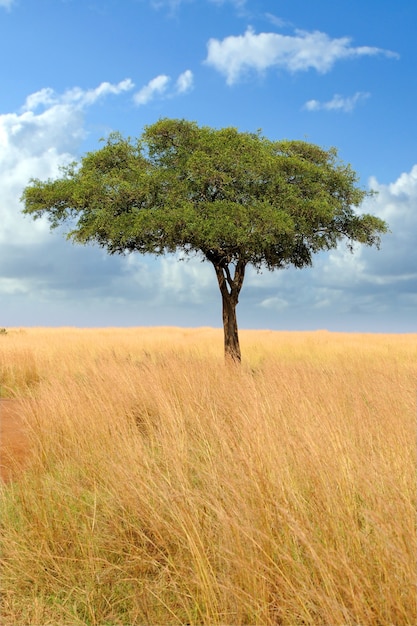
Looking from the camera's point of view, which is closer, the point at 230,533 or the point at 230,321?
the point at 230,533

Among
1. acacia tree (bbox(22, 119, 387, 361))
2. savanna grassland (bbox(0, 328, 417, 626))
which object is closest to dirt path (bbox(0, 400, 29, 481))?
savanna grassland (bbox(0, 328, 417, 626))

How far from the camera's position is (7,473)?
7.41 meters

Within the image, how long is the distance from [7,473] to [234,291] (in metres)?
15.1

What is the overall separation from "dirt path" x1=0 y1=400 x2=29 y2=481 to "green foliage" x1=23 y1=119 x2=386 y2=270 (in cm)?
894

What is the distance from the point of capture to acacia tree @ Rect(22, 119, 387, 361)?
1843 centimetres

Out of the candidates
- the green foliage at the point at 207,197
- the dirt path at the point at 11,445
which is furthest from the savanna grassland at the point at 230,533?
the green foliage at the point at 207,197

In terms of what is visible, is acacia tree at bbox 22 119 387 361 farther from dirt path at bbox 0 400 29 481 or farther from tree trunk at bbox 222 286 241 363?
dirt path at bbox 0 400 29 481

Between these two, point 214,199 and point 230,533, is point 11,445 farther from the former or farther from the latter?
A: point 214,199

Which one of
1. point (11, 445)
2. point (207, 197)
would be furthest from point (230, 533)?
point (207, 197)

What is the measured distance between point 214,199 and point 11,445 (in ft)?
42.6

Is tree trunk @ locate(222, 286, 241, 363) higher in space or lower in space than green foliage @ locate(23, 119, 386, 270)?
lower

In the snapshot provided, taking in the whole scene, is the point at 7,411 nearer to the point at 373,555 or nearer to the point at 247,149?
the point at 373,555

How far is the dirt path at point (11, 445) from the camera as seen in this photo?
292 inches

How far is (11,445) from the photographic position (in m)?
8.95
